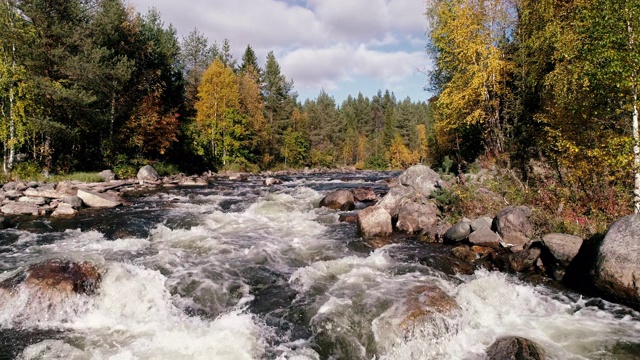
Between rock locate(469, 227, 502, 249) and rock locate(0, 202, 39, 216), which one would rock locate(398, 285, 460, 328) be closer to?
rock locate(469, 227, 502, 249)

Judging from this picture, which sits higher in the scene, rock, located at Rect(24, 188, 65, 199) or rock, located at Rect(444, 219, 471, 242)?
rock, located at Rect(24, 188, 65, 199)

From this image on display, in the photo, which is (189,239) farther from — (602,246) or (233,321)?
(602,246)

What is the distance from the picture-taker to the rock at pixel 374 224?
1395 cm

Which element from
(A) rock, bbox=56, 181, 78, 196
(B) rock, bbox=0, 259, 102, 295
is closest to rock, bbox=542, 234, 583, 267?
(B) rock, bbox=0, 259, 102, 295

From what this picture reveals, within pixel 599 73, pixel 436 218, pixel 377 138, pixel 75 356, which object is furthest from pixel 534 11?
pixel 377 138

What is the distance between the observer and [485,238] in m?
12.0

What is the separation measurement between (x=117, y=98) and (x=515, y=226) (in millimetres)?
33743

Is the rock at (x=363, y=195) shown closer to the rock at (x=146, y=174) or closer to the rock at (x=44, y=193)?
the rock at (x=44, y=193)

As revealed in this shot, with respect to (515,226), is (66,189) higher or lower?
higher

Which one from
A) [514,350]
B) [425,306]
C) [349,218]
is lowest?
[514,350]

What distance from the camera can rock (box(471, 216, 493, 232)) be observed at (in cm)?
1254

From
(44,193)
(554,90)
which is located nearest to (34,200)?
(44,193)

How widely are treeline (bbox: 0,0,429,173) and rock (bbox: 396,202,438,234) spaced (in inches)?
934

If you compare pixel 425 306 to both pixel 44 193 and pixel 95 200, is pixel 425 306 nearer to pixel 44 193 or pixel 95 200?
pixel 95 200
